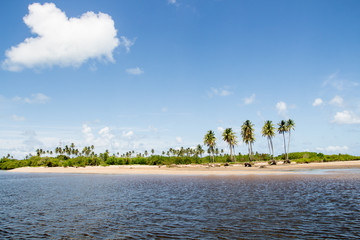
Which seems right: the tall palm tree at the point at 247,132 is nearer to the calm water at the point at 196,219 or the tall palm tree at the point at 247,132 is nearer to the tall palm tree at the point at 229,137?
the tall palm tree at the point at 229,137

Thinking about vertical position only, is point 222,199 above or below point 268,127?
below

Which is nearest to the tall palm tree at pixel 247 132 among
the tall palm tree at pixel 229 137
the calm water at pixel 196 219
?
the tall palm tree at pixel 229 137

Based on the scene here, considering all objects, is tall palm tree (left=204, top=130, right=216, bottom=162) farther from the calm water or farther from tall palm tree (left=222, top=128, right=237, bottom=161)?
the calm water

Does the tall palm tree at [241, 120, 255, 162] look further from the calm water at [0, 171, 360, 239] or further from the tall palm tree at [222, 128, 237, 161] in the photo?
the calm water at [0, 171, 360, 239]

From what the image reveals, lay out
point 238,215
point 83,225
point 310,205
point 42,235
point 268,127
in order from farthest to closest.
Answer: point 268,127 → point 310,205 → point 238,215 → point 83,225 → point 42,235

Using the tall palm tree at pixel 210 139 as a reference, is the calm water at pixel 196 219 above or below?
below

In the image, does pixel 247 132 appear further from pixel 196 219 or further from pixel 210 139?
pixel 196 219

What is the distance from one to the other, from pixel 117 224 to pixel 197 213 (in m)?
5.82

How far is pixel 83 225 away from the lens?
15562mm

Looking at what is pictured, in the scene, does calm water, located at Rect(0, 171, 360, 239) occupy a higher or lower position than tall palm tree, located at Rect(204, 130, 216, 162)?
lower

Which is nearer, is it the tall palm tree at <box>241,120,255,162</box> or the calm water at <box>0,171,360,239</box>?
the calm water at <box>0,171,360,239</box>

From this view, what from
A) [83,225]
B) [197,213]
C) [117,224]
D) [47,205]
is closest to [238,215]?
[197,213]

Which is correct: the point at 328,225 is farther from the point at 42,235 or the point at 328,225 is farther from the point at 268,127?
the point at 268,127

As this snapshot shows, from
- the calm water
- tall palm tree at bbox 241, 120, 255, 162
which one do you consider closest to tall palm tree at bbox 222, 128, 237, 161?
tall palm tree at bbox 241, 120, 255, 162
